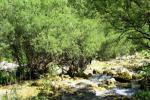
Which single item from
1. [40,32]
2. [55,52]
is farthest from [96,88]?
[40,32]

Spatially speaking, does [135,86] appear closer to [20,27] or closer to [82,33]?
[82,33]

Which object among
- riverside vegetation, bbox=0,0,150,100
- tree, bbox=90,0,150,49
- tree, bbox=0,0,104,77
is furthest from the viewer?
tree, bbox=0,0,104,77

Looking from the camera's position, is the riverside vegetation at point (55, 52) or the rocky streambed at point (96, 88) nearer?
the rocky streambed at point (96, 88)

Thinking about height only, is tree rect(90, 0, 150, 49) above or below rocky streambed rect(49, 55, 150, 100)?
above

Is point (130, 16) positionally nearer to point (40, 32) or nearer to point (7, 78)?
point (40, 32)

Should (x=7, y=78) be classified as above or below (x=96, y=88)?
above

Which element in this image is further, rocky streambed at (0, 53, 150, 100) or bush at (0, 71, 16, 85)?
bush at (0, 71, 16, 85)

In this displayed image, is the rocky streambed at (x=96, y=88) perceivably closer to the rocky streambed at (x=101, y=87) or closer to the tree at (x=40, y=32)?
the rocky streambed at (x=101, y=87)

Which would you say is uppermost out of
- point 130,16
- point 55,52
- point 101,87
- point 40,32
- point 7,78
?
point 130,16

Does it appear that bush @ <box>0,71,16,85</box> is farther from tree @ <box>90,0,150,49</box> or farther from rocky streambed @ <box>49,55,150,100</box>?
tree @ <box>90,0,150,49</box>

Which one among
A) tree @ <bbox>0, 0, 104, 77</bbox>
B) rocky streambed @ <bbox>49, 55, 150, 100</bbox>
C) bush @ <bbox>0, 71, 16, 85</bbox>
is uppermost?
tree @ <bbox>0, 0, 104, 77</bbox>

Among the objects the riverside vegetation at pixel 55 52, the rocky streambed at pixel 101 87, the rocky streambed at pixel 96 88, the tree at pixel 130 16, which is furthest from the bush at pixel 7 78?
the tree at pixel 130 16

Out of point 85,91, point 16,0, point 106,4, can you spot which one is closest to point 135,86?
point 85,91

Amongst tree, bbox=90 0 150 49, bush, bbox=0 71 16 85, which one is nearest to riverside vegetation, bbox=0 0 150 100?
bush, bbox=0 71 16 85
